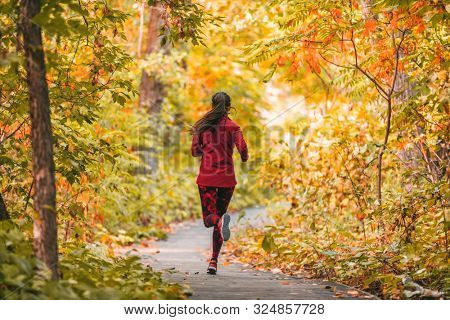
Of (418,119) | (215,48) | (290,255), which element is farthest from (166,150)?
(418,119)

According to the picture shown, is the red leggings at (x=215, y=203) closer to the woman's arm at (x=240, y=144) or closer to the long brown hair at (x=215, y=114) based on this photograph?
the woman's arm at (x=240, y=144)

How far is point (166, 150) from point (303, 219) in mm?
11485

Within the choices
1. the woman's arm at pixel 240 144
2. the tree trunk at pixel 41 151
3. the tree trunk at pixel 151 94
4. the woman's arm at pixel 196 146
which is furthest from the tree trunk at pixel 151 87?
the tree trunk at pixel 41 151

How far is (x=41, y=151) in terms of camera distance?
4.69 m

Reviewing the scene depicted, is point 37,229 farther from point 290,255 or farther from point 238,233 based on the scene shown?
point 238,233

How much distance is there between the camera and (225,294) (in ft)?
20.2

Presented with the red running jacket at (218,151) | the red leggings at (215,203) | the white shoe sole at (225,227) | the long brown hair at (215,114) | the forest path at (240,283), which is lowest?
the forest path at (240,283)

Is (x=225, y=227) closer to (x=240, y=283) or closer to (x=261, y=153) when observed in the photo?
(x=240, y=283)

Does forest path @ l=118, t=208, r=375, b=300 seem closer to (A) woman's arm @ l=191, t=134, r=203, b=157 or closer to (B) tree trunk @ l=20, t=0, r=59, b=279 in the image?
(A) woman's arm @ l=191, t=134, r=203, b=157

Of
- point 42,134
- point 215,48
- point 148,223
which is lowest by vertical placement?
point 148,223

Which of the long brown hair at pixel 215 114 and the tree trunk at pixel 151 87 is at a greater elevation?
the tree trunk at pixel 151 87

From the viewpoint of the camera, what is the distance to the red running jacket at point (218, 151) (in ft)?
26.2

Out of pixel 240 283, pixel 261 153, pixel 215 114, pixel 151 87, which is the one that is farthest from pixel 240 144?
pixel 151 87

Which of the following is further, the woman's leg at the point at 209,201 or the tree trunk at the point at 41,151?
the woman's leg at the point at 209,201
